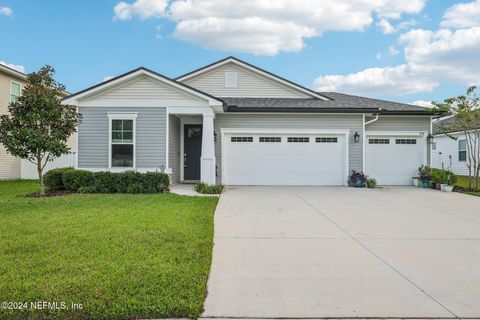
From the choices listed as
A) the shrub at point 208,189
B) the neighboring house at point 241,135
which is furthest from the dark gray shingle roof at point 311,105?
the shrub at point 208,189

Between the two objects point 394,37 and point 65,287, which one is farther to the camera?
point 394,37

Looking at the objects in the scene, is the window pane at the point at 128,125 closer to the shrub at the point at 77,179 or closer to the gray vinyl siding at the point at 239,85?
the shrub at the point at 77,179

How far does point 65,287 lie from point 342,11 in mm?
14578

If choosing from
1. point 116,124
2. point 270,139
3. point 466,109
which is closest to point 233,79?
point 270,139

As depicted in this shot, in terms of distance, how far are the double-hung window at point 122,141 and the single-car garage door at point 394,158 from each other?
9909 millimetres

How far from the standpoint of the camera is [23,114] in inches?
424

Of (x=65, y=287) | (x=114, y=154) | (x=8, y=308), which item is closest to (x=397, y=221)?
(x=65, y=287)

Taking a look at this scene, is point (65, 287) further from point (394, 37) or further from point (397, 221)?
point (394, 37)

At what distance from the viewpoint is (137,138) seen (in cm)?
1285

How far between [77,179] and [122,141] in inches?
82.5

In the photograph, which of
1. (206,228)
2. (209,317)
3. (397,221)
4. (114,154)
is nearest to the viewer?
(209,317)

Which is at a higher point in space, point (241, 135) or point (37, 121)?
point (37, 121)

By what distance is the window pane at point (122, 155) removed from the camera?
42.2ft

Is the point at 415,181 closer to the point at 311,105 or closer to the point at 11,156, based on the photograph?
the point at 311,105
